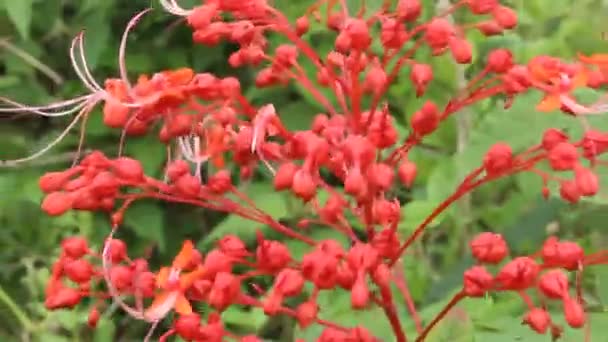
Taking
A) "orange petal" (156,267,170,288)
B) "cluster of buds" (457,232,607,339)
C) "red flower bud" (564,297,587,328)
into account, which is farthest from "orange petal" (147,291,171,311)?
"red flower bud" (564,297,587,328)

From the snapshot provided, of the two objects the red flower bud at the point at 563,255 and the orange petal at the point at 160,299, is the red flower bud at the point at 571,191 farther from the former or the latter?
the orange petal at the point at 160,299

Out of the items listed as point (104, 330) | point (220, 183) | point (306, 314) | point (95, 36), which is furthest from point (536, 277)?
point (95, 36)

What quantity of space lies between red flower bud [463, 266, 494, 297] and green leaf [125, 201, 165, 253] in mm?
1242

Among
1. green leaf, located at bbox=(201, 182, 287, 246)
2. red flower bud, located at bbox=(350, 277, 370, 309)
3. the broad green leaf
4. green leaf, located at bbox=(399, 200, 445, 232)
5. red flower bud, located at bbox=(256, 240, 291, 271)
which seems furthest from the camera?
green leaf, located at bbox=(201, 182, 287, 246)

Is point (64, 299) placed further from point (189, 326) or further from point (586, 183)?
point (586, 183)

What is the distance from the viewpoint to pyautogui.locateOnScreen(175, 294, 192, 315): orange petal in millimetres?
1538

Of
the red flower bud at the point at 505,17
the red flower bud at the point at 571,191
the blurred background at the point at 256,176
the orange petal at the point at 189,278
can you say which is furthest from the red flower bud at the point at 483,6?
the orange petal at the point at 189,278

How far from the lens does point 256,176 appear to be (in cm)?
266

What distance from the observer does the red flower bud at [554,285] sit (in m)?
1.47

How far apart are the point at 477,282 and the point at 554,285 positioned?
8 centimetres

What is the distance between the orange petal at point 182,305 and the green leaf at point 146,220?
112 cm

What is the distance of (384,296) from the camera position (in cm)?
156

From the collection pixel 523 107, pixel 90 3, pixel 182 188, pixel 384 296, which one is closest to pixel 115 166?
pixel 182 188

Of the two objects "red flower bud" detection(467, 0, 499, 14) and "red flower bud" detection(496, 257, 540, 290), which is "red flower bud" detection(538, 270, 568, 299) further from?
"red flower bud" detection(467, 0, 499, 14)
